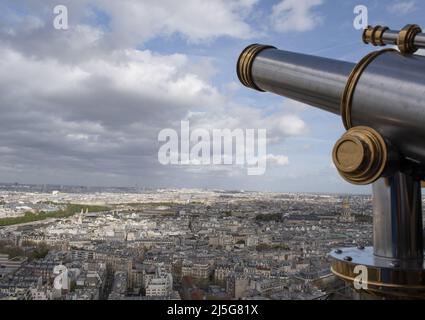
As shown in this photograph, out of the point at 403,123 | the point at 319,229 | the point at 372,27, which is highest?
the point at 372,27

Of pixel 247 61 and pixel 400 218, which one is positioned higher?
pixel 247 61

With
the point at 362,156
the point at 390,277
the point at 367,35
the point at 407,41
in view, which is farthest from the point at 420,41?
the point at 390,277

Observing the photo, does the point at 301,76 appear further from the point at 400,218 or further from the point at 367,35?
the point at 400,218

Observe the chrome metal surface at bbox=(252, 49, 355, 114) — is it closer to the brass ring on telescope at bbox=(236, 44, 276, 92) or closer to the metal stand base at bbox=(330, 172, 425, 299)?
the brass ring on telescope at bbox=(236, 44, 276, 92)

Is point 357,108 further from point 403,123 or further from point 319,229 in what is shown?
point 319,229

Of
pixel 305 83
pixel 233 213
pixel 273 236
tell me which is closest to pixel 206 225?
pixel 233 213
